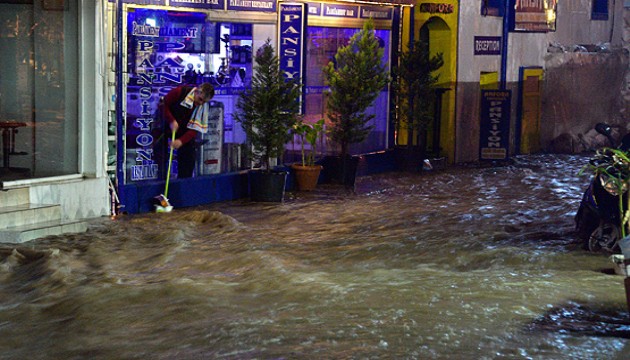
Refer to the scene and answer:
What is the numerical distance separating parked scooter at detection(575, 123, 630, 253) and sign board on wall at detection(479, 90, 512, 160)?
10.7 metres

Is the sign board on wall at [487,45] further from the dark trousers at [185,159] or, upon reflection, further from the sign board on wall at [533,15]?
the dark trousers at [185,159]

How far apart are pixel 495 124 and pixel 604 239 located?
447 inches

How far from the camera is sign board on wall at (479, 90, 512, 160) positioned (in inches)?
860

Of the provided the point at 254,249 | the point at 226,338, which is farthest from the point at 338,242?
the point at 226,338

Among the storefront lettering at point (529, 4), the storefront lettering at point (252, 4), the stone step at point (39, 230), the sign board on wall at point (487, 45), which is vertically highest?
the storefront lettering at point (529, 4)

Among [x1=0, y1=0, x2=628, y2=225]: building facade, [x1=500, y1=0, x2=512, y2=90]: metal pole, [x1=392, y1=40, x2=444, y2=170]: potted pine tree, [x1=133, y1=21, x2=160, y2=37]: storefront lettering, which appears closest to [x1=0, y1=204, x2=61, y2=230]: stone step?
[x1=0, y1=0, x2=628, y2=225]: building facade

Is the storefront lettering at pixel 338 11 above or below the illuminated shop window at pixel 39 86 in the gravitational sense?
above

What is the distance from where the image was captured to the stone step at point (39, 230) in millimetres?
10938

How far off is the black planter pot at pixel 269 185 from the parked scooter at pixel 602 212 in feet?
16.8

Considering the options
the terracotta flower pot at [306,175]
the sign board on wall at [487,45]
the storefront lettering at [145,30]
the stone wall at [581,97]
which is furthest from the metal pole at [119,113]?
the stone wall at [581,97]

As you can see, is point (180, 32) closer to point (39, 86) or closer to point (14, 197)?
point (39, 86)

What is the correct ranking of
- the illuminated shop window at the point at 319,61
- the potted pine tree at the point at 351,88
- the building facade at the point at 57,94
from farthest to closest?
the illuminated shop window at the point at 319,61 < the potted pine tree at the point at 351,88 < the building facade at the point at 57,94

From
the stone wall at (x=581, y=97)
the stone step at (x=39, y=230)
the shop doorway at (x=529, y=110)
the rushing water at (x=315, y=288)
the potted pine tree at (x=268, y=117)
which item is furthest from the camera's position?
the stone wall at (x=581, y=97)

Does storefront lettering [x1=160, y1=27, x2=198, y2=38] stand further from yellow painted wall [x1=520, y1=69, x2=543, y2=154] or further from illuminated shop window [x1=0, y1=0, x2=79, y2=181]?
yellow painted wall [x1=520, y1=69, x2=543, y2=154]
